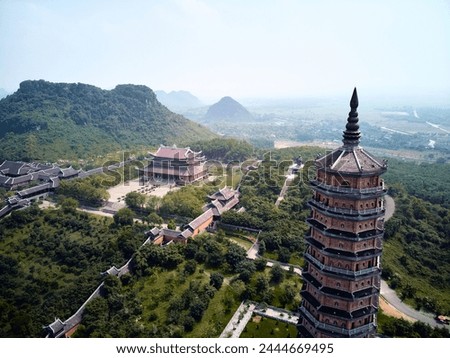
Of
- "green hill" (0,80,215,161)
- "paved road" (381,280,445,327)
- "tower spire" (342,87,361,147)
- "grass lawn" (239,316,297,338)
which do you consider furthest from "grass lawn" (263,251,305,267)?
"green hill" (0,80,215,161)

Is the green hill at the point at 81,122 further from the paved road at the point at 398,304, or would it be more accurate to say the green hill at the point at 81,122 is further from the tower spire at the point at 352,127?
the tower spire at the point at 352,127


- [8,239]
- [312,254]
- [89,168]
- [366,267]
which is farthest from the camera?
[89,168]

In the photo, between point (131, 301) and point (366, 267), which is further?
point (131, 301)

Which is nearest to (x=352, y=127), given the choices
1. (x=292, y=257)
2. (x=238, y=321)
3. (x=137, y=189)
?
(x=238, y=321)

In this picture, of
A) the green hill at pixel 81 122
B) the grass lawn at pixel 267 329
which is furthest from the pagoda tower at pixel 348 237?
the green hill at pixel 81 122

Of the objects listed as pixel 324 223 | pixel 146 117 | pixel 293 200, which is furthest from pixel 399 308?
pixel 146 117

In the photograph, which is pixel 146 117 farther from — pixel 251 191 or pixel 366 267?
pixel 366 267
